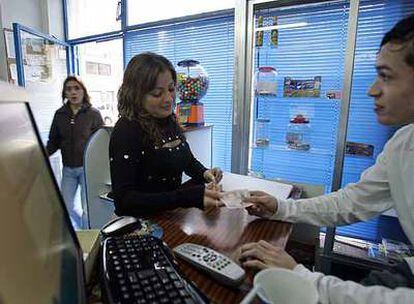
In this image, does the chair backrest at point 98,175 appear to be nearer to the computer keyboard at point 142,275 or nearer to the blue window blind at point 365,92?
the computer keyboard at point 142,275

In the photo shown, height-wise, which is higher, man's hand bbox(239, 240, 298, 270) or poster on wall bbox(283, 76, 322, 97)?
poster on wall bbox(283, 76, 322, 97)

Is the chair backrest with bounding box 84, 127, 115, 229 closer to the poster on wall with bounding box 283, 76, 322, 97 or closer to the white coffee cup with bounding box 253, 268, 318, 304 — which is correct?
the poster on wall with bounding box 283, 76, 322, 97

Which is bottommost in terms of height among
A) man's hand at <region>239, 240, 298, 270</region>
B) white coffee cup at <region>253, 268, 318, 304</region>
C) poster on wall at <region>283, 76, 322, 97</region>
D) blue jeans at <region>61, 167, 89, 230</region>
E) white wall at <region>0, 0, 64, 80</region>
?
blue jeans at <region>61, 167, 89, 230</region>

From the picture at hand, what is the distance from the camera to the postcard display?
6.80 feet

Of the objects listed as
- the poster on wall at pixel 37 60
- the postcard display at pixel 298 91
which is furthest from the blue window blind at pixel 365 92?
the poster on wall at pixel 37 60

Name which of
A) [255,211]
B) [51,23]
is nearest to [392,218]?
[255,211]

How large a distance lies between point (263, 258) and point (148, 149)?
0.67 metres

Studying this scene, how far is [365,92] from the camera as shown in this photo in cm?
200

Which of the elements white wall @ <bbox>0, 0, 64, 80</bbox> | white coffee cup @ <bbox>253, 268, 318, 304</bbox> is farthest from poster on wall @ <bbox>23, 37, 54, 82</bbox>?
white coffee cup @ <bbox>253, 268, 318, 304</bbox>

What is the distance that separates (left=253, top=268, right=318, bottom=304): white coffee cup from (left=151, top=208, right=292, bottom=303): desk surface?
0.15m

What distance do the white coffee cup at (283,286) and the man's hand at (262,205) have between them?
56 cm

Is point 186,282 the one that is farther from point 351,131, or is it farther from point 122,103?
point 351,131

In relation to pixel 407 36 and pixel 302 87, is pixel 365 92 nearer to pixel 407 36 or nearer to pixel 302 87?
pixel 302 87

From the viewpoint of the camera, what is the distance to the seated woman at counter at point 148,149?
1080 mm
